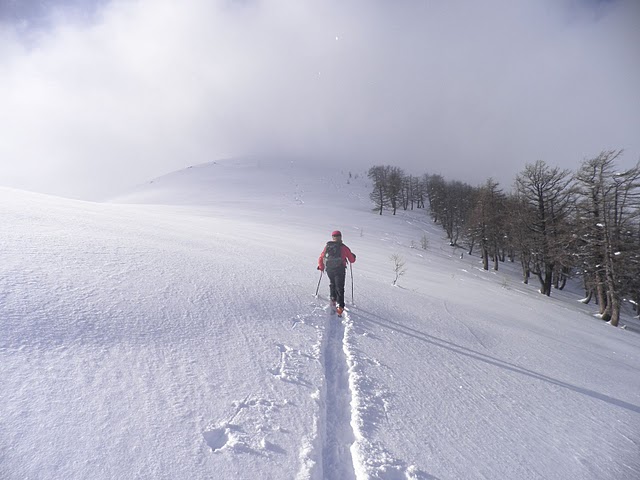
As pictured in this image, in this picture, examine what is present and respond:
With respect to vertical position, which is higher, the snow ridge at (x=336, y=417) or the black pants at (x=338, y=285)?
the black pants at (x=338, y=285)

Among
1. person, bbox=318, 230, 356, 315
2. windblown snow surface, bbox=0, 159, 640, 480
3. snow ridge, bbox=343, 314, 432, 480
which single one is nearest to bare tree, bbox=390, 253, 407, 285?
windblown snow surface, bbox=0, 159, 640, 480

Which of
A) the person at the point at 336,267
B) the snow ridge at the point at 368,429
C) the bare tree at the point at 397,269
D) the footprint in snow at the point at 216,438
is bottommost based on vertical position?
the snow ridge at the point at 368,429

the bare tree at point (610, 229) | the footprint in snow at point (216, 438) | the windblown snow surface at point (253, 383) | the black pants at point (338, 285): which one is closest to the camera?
Answer: the windblown snow surface at point (253, 383)

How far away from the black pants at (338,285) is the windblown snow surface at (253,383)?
0.39 metres

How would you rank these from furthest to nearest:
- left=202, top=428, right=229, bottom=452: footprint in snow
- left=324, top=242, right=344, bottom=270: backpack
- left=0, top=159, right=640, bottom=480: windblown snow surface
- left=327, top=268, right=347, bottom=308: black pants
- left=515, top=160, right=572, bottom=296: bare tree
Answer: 1. left=515, top=160, right=572, bottom=296: bare tree
2. left=324, top=242, right=344, bottom=270: backpack
3. left=327, top=268, right=347, bottom=308: black pants
4. left=202, top=428, right=229, bottom=452: footprint in snow
5. left=0, top=159, right=640, bottom=480: windblown snow surface

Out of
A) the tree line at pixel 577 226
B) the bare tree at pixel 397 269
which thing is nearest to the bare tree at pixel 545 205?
the tree line at pixel 577 226

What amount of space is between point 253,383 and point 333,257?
379 cm

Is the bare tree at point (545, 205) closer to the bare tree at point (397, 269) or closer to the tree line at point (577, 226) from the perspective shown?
the tree line at point (577, 226)

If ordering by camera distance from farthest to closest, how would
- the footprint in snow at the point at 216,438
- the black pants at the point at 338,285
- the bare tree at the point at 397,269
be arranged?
the bare tree at the point at 397,269, the black pants at the point at 338,285, the footprint in snow at the point at 216,438

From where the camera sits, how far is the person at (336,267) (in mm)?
6453

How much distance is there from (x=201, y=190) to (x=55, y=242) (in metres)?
56.4

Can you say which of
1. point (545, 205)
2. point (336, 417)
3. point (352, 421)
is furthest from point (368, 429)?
point (545, 205)

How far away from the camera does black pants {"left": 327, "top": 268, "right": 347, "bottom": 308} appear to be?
644cm

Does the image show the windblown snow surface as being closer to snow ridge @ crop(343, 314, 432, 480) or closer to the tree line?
snow ridge @ crop(343, 314, 432, 480)
